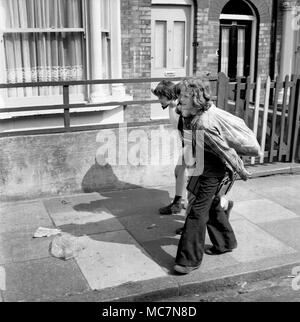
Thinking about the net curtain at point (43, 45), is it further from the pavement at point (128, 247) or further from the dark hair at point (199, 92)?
the dark hair at point (199, 92)

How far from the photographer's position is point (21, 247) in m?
4.97

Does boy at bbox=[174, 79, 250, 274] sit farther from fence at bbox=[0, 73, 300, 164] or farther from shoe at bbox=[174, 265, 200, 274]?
fence at bbox=[0, 73, 300, 164]

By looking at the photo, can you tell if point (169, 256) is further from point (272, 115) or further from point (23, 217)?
point (272, 115)

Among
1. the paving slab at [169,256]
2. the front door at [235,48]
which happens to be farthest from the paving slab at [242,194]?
the front door at [235,48]

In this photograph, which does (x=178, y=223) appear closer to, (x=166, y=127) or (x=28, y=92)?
(x=166, y=127)

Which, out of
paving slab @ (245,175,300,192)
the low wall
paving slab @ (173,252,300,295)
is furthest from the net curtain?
paving slab @ (173,252,300,295)

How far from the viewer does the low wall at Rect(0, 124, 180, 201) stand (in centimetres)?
623

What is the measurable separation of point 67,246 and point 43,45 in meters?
3.63

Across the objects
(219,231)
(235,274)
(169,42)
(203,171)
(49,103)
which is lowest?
(235,274)

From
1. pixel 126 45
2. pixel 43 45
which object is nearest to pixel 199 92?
pixel 43 45

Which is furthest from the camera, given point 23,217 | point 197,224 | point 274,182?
point 274,182

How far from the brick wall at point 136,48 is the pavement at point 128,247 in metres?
2.43

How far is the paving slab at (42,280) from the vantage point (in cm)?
402

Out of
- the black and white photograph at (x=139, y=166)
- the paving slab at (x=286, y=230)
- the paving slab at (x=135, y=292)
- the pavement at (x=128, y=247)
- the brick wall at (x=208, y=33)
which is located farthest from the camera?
the brick wall at (x=208, y=33)
